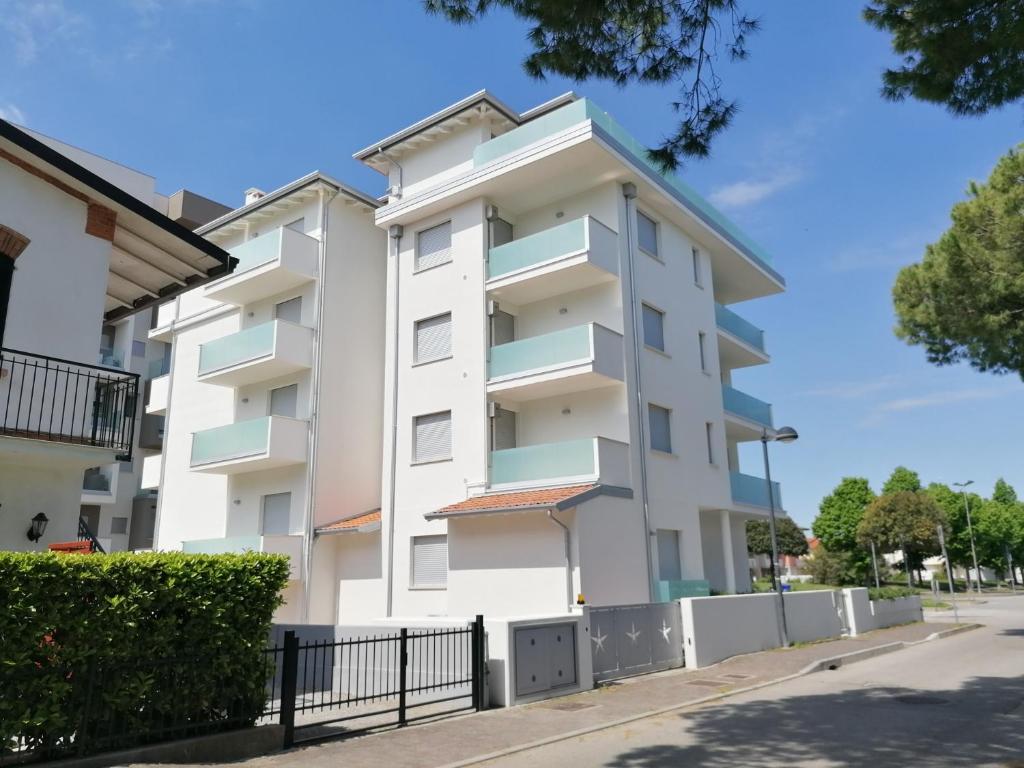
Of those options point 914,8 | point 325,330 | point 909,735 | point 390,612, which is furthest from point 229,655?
point 325,330

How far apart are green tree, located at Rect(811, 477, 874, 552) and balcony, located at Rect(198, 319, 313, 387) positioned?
196 ft

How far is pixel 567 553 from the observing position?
56.7ft

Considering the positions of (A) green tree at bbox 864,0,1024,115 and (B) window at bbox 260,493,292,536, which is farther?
(B) window at bbox 260,493,292,536

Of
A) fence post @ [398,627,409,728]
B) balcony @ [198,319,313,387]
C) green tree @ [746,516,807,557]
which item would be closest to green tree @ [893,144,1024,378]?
fence post @ [398,627,409,728]

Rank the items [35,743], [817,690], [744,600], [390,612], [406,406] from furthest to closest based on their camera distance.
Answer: [406,406], [390,612], [744,600], [817,690], [35,743]

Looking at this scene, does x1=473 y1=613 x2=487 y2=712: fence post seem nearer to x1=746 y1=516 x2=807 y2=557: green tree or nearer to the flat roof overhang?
the flat roof overhang

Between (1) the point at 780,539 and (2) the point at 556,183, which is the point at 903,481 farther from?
(2) the point at 556,183

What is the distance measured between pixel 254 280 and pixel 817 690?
65.3ft

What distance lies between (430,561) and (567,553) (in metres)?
4.89

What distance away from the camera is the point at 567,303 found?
70.7ft

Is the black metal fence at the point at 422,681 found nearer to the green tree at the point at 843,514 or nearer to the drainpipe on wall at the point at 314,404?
the drainpipe on wall at the point at 314,404

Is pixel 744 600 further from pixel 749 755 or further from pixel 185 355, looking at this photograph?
pixel 185 355

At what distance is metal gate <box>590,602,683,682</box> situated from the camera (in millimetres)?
14133

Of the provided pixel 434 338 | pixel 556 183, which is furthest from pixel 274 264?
pixel 556 183
